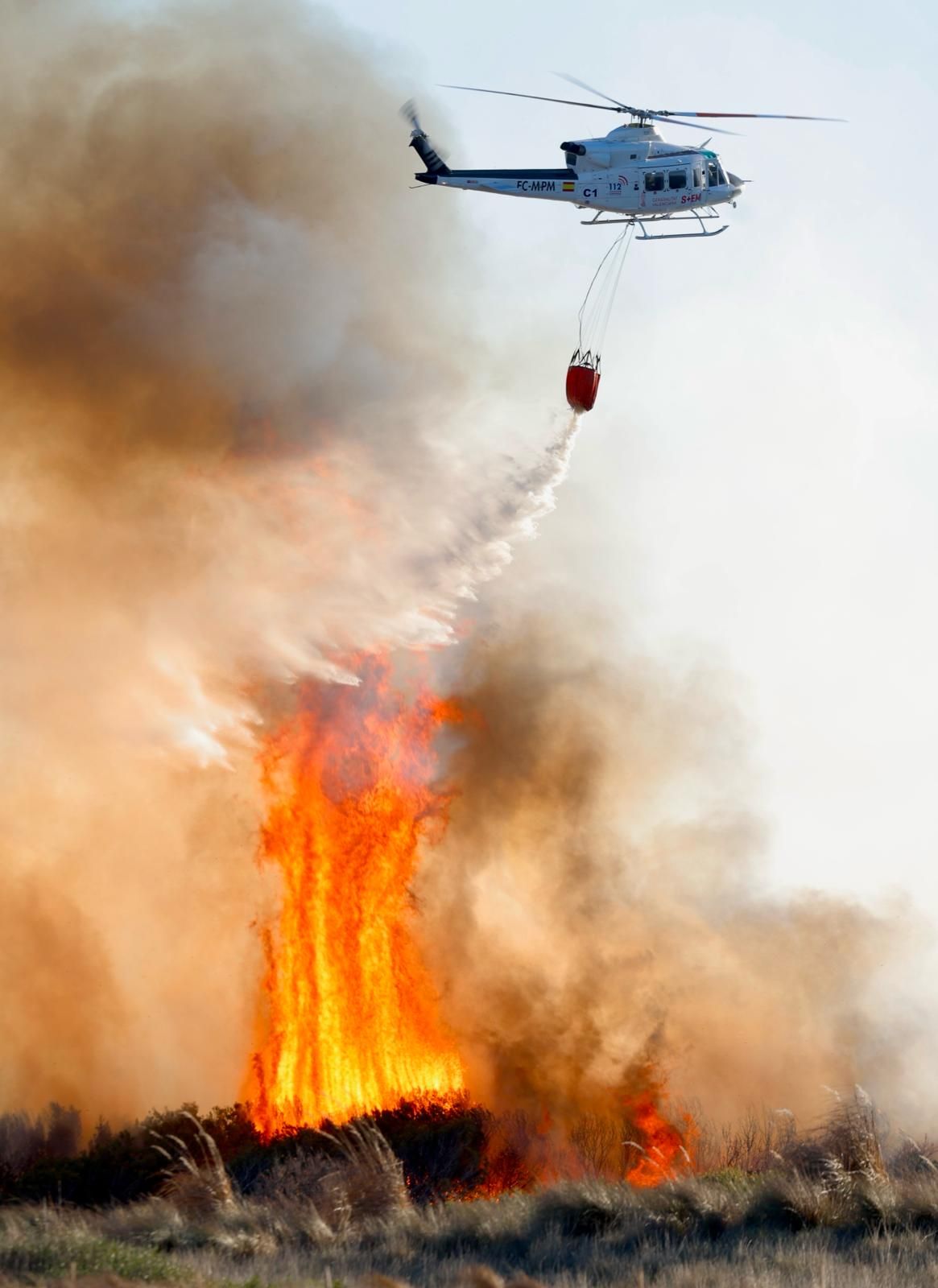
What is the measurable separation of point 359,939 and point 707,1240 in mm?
25461

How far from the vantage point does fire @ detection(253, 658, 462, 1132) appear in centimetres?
4731

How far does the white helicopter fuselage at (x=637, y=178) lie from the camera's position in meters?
42.9

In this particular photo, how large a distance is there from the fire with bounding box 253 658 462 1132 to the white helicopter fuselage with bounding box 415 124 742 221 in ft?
51.2

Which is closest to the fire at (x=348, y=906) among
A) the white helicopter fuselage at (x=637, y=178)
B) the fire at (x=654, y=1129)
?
the fire at (x=654, y=1129)

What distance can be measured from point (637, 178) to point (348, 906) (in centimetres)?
2323

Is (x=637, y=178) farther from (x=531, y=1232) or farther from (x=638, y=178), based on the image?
(x=531, y=1232)

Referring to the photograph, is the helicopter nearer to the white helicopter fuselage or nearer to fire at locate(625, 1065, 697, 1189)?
the white helicopter fuselage

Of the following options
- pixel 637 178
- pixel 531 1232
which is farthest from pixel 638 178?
pixel 531 1232

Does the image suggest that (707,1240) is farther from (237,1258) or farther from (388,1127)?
(388,1127)

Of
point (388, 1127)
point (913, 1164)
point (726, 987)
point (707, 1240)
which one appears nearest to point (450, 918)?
point (726, 987)

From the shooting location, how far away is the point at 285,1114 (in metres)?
45.5

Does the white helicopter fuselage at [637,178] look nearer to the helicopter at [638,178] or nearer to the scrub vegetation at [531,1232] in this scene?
the helicopter at [638,178]

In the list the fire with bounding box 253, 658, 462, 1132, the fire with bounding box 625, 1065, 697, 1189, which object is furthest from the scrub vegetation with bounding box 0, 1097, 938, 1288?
the fire with bounding box 253, 658, 462, 1132

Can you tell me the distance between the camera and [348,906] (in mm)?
49062
